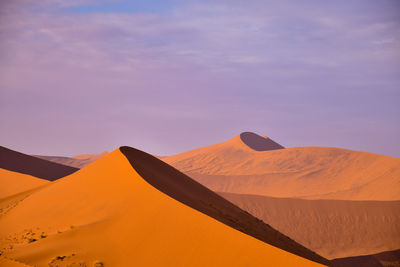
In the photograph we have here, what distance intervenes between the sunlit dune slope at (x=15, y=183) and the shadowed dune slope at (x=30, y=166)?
382 centimetres

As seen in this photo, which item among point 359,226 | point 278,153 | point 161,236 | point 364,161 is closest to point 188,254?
point 161,236

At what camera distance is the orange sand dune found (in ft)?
152

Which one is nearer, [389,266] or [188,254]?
[188,254]

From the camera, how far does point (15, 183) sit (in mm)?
23250

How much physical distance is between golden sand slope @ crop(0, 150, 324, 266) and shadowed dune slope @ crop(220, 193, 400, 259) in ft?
70.8

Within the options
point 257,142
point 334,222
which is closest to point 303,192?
point 334,222

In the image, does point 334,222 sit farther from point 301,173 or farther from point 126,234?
point 126,234

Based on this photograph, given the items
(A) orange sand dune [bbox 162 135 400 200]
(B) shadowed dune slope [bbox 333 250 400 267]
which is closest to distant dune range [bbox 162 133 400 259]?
(A) orange sand dune [bbox 162 135 400 200]

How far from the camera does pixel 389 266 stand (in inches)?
1043

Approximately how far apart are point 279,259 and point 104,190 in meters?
5.81

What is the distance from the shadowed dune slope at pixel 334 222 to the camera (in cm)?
3077

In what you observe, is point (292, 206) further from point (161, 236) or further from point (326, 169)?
point (161, 236)

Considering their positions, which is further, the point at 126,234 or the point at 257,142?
the point at 257,142

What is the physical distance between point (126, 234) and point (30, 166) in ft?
80.2
